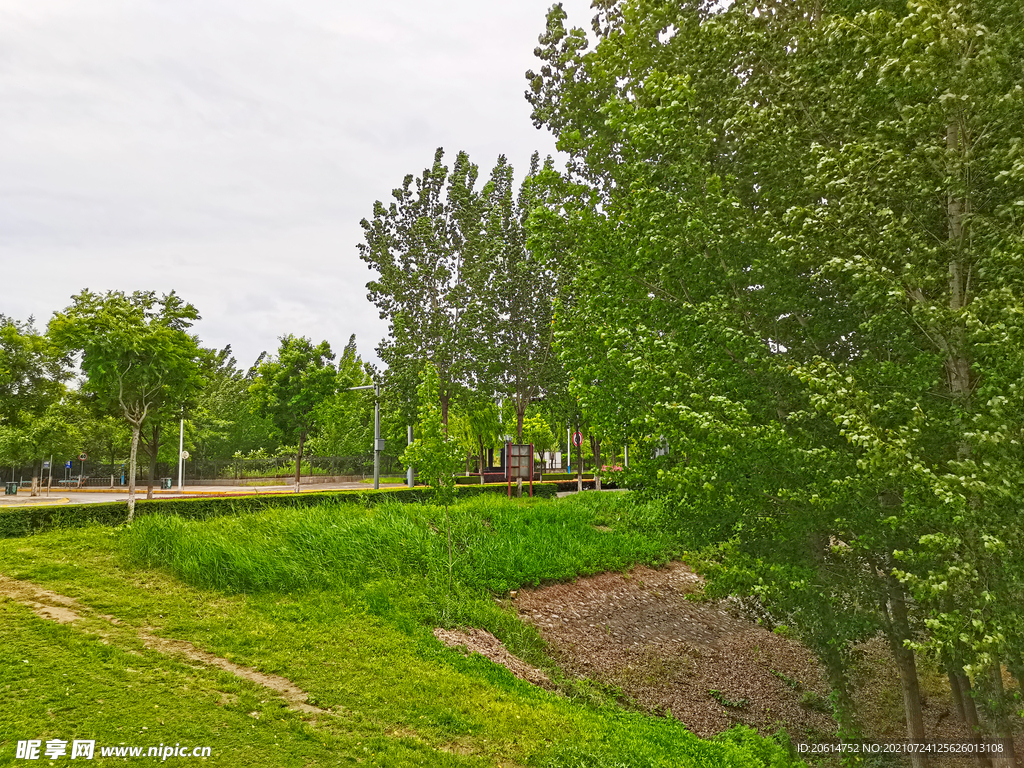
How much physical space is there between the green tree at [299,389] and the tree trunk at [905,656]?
94.9 feet

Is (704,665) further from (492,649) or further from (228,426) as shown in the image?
(228,426)

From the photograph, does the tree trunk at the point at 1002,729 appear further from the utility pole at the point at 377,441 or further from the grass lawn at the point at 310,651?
the utility pole at the point at 377,441

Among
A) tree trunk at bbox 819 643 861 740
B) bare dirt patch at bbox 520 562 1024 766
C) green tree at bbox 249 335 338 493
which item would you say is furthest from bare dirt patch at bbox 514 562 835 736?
green tree at bbox 249 335 338 493

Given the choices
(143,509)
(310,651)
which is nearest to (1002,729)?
(310,651)

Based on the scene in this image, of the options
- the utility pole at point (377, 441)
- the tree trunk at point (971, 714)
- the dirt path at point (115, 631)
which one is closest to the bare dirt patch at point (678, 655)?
the tree trunk at point (971, 714)

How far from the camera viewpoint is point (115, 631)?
8.00 metres

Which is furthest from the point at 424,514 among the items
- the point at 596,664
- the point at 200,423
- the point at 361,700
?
the point at 200,423

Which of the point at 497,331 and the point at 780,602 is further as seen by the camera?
the point at 497,331

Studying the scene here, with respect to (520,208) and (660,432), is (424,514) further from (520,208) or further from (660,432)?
(520,208)

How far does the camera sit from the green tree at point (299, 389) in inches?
1249

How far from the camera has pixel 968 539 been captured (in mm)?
5207

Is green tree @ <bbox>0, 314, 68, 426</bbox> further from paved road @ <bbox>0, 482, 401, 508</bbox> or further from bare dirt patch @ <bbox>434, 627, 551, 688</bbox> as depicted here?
bare dirt patch @ <bbox>434, 627, 551, 688</bbox>

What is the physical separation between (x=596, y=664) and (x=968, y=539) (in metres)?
6.62

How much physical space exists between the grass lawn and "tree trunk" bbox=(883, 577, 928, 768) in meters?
1.81
